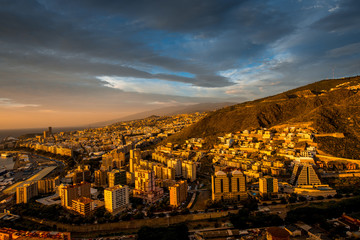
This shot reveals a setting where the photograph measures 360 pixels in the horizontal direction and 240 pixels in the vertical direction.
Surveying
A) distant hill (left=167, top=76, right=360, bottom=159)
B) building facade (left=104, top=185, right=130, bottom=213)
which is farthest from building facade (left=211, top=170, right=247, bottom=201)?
distant hill (left=167, top=76, right=360, bottom=159)

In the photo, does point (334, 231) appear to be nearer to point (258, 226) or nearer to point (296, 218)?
point (296, 218)

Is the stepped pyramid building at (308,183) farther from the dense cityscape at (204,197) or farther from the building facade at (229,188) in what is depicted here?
the building facade at (229,188)

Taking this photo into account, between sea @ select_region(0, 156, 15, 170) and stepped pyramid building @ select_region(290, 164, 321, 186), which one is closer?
stepped pyramid building @ select_region(290, 164, 321, 186)

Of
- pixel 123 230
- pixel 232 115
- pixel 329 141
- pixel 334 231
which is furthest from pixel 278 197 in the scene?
pixel 232 115

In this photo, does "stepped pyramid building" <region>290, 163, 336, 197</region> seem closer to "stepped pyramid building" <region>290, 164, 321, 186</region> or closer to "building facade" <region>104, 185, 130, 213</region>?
"stepped pyramid building" <region>290, 164, 321, 186</region>

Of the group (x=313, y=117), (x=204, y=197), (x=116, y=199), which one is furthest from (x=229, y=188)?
(x=313, y=117)

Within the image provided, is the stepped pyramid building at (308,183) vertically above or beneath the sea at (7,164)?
above

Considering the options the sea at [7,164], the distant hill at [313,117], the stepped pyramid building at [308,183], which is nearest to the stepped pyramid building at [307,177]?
the stepped pyramid building at [308,183]

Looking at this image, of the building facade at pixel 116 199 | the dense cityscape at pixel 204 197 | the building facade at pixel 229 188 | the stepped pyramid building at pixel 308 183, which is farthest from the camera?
the stepped pyramid building at pixel 308 183
